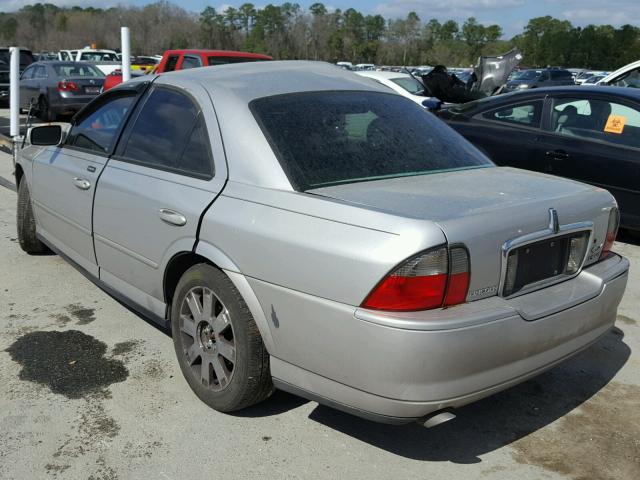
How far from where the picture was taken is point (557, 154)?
21.1ft

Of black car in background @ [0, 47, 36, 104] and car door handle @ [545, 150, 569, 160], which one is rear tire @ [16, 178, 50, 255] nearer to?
car door handle @ [545, 150, 569, 160]

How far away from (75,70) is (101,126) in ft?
48.0

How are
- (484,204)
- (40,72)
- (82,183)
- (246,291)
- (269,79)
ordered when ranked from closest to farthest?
(484,204)
(246,291)
(269,79)
(82,183)
(40,72)

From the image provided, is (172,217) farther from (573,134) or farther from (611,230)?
(573,134)

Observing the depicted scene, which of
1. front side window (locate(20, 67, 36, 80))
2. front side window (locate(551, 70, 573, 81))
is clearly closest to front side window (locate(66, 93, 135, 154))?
front side window (locate(20, 67, 36, 80))

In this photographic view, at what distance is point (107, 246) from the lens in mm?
4012

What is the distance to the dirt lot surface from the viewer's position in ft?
9.55

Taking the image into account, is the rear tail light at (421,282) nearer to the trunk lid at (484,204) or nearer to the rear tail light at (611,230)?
the trunk lid at (484,204)

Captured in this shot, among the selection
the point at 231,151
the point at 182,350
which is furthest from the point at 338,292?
the point at 182,350

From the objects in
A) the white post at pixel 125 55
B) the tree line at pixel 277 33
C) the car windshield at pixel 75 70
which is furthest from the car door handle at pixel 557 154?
the tree line at pixel 277 33

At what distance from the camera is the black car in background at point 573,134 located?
6.05 m

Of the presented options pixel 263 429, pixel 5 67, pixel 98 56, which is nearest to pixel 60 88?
pixel 5 67

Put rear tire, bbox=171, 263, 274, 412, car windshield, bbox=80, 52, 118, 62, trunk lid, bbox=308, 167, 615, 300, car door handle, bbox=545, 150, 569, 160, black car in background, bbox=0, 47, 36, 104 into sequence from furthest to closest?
car windshield, bbox=80, 52, 118, 62
black car in background, bbox=0, 47, 36, 104
car door handle, bbox=545, 150, 569, 160
rear tire, bbox=171, 263, 274, 412
trunk lid, bbox=308, 167, 615, 300

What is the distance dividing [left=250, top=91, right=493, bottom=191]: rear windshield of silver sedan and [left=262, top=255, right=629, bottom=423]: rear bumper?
0.66 meters
